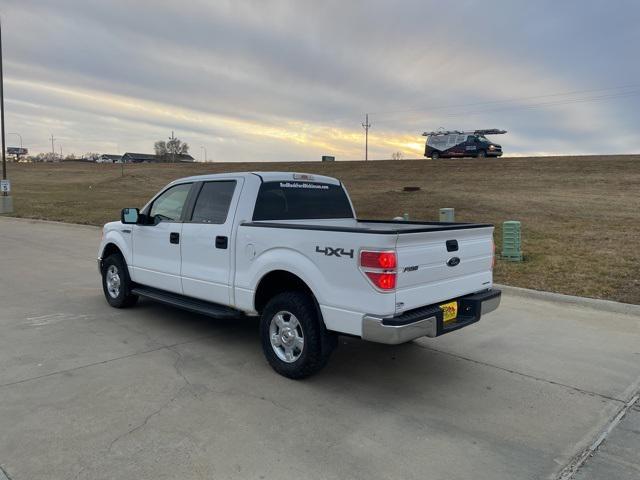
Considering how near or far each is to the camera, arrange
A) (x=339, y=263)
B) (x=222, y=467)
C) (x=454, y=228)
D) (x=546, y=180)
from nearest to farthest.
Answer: (x=222, y=467), (x=339, y=263), (x=454, y=228), (x=546, y=180)

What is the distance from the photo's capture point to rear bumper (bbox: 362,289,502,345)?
12.1 feet

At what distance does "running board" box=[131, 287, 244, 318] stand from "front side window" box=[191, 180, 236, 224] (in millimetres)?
872

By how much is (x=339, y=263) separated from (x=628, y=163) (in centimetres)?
3009

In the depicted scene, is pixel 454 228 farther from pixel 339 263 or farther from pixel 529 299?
pixel 529 299

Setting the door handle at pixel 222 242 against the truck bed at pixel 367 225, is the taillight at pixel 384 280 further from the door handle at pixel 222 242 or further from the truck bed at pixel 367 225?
the door handle at pixel 222 242

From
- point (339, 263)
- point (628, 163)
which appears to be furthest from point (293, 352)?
point (628, 163)

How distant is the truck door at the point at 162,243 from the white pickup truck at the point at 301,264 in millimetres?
14

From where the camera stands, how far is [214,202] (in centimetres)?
532

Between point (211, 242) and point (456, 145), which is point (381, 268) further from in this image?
point (456, 145)

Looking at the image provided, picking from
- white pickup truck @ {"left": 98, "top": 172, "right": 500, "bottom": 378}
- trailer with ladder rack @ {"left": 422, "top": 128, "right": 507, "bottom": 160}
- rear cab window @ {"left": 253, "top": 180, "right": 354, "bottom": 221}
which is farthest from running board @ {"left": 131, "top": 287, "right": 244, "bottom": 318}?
trailer with ladder rack @ {"left": 422, "top": 128, "right": 507, "bottom": 160}

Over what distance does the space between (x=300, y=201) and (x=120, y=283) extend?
285 centimetres

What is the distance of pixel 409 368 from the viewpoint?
4.79 m

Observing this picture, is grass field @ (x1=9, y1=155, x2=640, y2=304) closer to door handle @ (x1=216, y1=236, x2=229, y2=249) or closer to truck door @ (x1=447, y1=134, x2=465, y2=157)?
truck door @ (x1=447, y1=134, x2=465, y2=157)

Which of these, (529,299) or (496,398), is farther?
(529,299)
